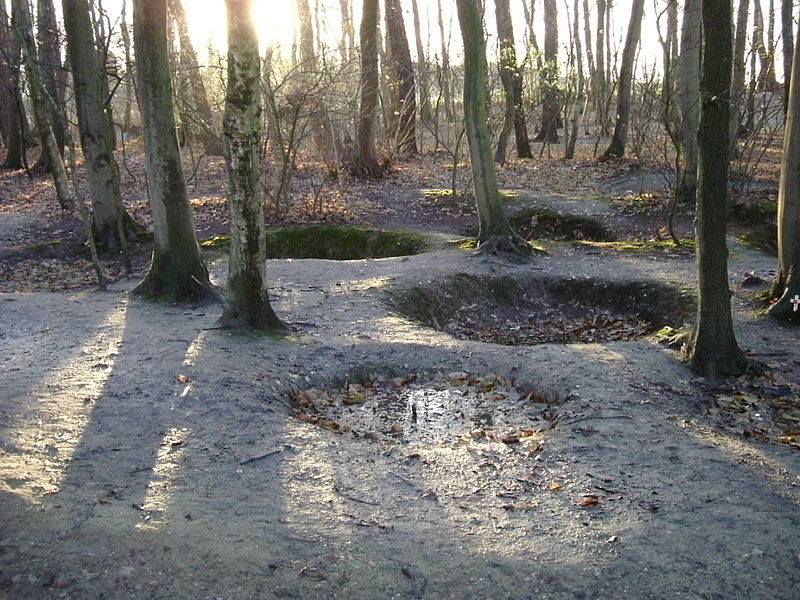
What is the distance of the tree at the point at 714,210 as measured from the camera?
5.86 metres

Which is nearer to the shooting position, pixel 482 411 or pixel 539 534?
pixel 539 534

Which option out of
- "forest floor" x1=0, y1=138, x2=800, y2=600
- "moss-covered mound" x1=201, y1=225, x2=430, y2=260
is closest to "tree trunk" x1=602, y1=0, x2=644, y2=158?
"moss-covered mound" x1=201, y1=225, x2=430, y2=260

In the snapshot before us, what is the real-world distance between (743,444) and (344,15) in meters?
32.2

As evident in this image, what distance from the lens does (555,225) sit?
1467cm

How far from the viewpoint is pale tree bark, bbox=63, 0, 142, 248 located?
37.7 feet

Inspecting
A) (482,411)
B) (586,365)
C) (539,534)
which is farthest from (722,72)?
(539,534)

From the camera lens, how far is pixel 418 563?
3699 millimetres

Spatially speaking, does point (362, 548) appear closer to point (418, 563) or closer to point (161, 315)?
point (418, 563)

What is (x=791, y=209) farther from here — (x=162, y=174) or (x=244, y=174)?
(x=162, y=174)

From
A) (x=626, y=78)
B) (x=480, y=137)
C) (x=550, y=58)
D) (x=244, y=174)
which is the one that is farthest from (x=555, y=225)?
(x=550, y=58)

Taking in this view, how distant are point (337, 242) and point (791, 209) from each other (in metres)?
7.72

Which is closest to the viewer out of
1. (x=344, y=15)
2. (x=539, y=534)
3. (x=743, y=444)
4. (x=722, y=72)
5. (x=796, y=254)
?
(x=539, y=534)

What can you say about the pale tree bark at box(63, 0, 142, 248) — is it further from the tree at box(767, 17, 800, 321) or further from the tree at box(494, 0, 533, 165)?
the tree at box(494, 0, 533, 165)

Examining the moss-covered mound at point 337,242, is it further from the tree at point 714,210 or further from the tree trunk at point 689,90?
the tree at point 714,210
